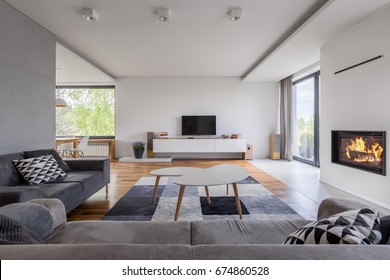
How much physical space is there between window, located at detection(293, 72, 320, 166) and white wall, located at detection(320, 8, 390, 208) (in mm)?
1438

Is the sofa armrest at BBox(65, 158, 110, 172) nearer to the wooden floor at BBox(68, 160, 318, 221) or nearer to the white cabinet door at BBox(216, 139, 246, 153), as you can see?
the wooden floor at BBox(68, 160, 318, 221)

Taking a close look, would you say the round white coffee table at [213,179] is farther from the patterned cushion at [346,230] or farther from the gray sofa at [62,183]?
the patterned cushion at [346,230]

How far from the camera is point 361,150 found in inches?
112

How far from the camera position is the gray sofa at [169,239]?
494mm

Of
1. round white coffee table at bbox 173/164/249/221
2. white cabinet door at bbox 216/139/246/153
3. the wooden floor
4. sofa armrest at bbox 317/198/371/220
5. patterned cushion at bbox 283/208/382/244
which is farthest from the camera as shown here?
white cabinet door at bbox 216/139/246/153

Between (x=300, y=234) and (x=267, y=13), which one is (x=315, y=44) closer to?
(x=267, y=13)

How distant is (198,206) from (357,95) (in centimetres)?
261

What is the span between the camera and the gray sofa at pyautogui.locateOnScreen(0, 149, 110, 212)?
1.56 metres

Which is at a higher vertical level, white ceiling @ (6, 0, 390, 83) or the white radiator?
white ceiling @ (6, 0, 390, 83)

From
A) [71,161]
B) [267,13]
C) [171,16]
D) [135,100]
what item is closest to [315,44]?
[267,13]

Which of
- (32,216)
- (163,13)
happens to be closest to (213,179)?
(32,216)

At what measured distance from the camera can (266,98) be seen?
Answer: 6.48 metres

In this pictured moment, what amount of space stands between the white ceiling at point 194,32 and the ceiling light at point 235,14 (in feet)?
0.21

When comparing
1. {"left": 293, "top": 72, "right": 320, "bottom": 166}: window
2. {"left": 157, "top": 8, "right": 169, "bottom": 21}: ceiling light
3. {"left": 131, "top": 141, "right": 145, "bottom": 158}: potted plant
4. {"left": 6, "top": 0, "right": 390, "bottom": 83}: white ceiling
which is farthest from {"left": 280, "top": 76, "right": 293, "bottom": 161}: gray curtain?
{"left": 157, "top": 8, "right": 169, "bottom": 21}: ceiling light
